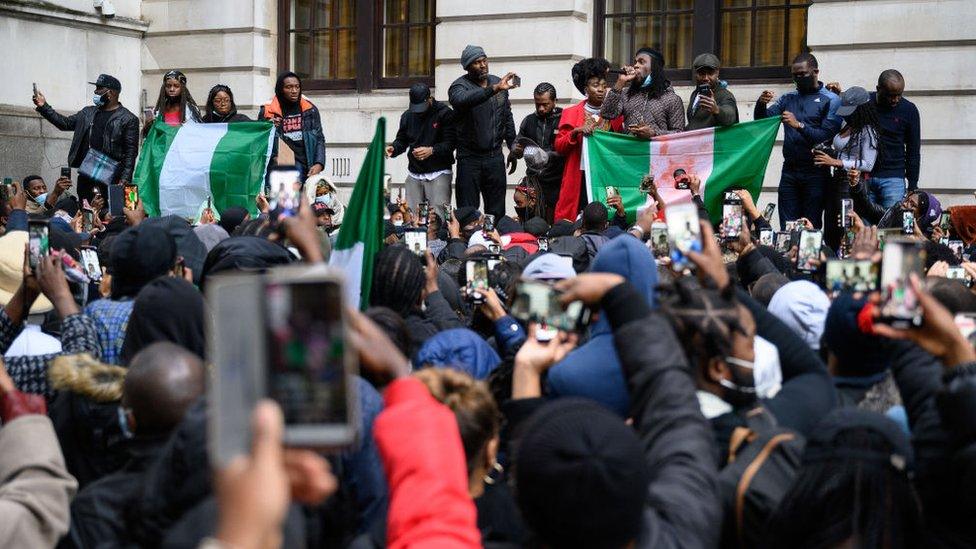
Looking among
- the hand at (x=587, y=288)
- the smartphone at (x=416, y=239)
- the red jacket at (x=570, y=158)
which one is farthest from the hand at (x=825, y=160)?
the hand at (x=587, y=288)

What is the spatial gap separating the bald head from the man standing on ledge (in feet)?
29.5

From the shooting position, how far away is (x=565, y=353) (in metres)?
3.91

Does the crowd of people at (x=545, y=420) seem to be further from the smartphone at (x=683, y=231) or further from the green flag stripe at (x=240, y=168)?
the green flag stripe at (x=240, y=168)

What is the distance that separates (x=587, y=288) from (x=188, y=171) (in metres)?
9.73

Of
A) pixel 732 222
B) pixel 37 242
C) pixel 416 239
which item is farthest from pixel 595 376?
pixel 416 239

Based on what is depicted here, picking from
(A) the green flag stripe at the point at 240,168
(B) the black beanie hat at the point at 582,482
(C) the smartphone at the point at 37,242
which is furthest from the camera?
(A) the green flag stripe at the point at 240,168

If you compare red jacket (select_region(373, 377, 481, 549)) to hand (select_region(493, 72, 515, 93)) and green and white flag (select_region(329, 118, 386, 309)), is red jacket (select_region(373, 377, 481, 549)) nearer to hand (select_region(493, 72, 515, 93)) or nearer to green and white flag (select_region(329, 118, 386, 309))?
green and white flag (select_region(329, 118, 386, 309))

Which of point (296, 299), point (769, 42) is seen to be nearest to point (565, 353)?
point (296, 299)

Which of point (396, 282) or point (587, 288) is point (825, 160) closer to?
point (396, 282)

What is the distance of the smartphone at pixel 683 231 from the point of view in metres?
3.67

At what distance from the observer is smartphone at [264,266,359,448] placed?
77.8 inches

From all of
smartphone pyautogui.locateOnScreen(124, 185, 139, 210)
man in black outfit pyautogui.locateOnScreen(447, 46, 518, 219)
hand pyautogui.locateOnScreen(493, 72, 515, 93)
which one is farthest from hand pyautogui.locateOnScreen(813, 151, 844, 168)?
smartphone pyautogui.locateOnScreen(124, 185, 139, 210)

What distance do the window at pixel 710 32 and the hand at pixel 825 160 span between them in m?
4.19

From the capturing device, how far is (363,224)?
5.68m
